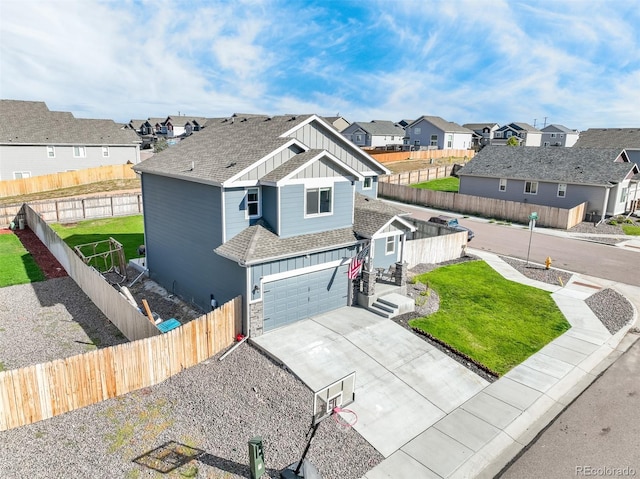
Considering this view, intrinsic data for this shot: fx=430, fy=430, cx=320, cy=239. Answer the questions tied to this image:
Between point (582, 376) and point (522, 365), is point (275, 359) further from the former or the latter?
point (582, 376)

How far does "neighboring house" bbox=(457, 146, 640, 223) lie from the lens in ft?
124

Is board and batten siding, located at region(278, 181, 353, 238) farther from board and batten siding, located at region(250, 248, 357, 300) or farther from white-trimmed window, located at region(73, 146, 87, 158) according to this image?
white-trimmed window, located at region(73, 146, 87, 158)

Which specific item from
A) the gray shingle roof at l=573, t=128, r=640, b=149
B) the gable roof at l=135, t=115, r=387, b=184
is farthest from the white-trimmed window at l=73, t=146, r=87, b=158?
the gray shingle roof at l=573, t=128, r=640, b=149

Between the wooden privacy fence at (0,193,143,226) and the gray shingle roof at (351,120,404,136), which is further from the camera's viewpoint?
the gray shingle roof at (351,120,404,136)

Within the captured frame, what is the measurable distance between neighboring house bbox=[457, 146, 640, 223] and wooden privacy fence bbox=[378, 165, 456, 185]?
9.47 metres

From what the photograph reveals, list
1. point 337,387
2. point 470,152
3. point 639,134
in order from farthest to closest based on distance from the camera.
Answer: point 470,152, point 639,134, point 337,387

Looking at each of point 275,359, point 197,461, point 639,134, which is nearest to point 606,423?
point 275,359

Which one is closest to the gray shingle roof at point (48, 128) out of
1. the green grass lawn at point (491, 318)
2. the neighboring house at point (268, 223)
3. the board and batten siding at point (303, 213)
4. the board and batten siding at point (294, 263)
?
the neighboring house at point (268, 223)

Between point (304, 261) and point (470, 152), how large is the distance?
2648 inches

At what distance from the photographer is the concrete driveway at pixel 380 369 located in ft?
39.7

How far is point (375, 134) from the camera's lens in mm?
85062

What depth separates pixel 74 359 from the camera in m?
11.2

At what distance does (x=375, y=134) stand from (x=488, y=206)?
4804 cm

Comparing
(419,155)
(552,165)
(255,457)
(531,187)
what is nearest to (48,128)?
(255,457)
